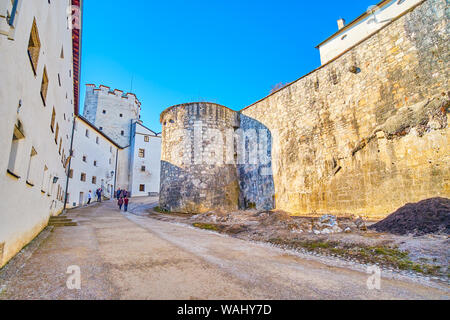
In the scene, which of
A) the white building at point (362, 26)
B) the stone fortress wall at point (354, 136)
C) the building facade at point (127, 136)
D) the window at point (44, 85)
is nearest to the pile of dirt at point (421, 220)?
the stone fortress wall at point (354, 136)

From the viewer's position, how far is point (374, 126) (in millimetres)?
8547

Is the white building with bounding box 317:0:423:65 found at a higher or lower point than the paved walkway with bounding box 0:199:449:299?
higher

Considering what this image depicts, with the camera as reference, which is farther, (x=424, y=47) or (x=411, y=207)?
(x=424, y=47)

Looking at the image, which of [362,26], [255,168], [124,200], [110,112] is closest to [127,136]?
[110,112]

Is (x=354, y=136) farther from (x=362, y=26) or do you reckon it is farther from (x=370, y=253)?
(x=362, y=26)

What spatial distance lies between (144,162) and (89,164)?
9.86 meters

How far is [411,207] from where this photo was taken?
5719mm

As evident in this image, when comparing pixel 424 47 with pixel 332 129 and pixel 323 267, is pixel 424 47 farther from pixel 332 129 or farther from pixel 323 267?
pixel 323 267

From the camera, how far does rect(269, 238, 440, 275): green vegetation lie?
330cm

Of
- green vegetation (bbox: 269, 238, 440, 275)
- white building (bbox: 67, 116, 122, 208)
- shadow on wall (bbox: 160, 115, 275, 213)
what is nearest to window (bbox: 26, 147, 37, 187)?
green vegetation (bbox: 269, 238, 440, 275)

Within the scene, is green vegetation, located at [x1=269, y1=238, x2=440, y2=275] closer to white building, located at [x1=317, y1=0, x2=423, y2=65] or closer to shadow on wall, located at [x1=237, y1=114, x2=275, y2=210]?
shadow on wall, located at [x1=237, y1=114, x2=275, y2=210]

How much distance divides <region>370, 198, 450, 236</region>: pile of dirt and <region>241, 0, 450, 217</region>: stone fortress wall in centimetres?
170
